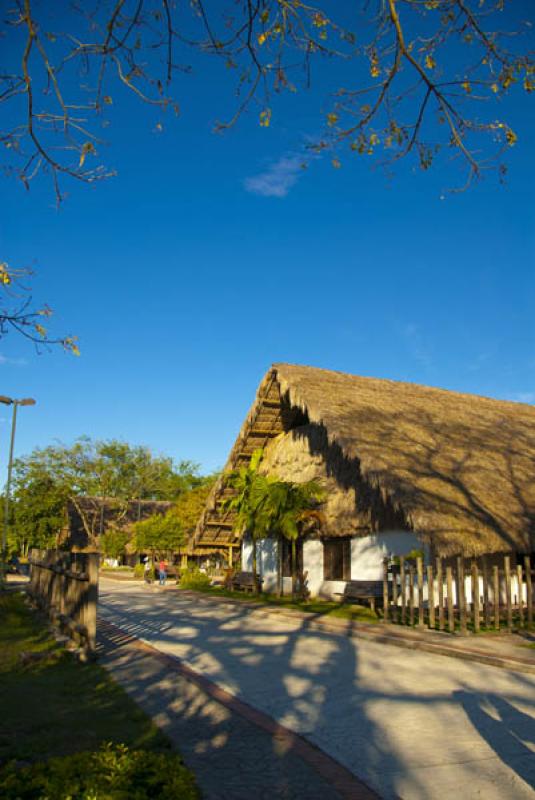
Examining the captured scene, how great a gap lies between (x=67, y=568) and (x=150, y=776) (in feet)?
30.3

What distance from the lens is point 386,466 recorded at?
16.0 m

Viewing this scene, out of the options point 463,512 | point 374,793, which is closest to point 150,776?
point 374,793

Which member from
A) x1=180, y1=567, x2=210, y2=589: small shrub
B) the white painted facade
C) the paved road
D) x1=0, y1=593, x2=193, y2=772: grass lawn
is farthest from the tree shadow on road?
x1=180, y1=567, x2=210, y2=589: small shrub

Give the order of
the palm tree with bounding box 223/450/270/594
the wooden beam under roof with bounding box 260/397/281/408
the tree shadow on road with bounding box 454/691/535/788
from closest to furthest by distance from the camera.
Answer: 1. the tree shadow on road with bounding box 454/691/535/788
2. the palm tree with bounding box 223/450/270/594
3. the wooden beam under roof with bounding box 260/397/281/408

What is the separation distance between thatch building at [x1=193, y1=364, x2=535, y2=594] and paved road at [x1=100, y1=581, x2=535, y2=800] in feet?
13.9

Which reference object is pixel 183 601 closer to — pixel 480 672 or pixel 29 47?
pixel 480 672

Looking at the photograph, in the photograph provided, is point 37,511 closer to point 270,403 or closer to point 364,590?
point 270,403

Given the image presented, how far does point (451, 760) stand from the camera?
5.02 metres

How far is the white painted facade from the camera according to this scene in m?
18.9

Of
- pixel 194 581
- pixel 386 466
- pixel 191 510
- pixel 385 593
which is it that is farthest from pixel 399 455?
pixel 191 510

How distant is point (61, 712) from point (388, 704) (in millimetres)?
3441

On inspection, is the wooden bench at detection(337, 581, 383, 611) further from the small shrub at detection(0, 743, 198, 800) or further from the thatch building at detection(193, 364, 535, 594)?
the small shrub at detection(0, 743, 198, 800)

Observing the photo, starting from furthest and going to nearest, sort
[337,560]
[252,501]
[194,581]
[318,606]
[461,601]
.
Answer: [194,581] < [252,501] < [337,560] < [318,606] < [461,601]

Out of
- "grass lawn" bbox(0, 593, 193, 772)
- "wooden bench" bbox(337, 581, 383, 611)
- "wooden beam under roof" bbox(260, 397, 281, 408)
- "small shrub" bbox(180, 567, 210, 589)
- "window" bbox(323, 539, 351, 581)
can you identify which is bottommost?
"small shrub" bbox(180, 567, 210, 589)
